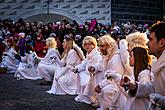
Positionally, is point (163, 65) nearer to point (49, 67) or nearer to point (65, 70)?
point (65, 70)

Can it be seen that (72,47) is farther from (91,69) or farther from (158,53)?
(158,53)

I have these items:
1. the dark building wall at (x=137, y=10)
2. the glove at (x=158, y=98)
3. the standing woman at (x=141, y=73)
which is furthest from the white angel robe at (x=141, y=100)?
the dark building wall at (x=137, y=10)

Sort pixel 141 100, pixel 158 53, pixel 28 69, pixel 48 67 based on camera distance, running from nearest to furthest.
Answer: pixel 158 53 → pixel 141 100 → pixel 48 67 → pixel 28 69

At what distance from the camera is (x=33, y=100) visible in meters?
8.54

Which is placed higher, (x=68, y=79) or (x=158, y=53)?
(x=158, y=53)

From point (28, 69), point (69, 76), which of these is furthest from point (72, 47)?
point (28, 69)

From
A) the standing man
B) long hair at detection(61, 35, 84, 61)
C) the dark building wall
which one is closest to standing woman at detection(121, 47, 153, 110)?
the standing man

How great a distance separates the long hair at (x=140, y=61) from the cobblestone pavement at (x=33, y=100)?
3311 millimetres

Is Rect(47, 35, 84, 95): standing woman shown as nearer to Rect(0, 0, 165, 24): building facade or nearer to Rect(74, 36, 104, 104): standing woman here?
Rect(74, 36, 104, 104): standing woman

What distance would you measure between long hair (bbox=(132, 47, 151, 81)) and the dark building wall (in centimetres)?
1775

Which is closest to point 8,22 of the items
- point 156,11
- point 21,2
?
point 21,2

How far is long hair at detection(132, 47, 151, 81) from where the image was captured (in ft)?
15.0

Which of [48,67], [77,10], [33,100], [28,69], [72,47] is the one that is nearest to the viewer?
[33,100]

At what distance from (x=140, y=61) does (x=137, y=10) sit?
18934mm
